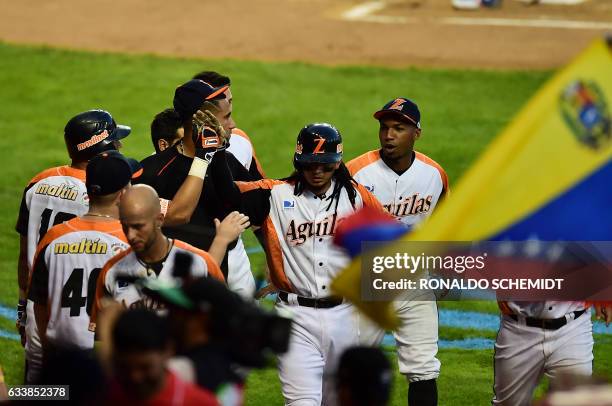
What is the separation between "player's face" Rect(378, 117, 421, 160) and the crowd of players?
0.01m

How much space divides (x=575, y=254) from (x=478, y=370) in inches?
120

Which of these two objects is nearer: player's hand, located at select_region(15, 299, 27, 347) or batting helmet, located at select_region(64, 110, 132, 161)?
batting helmet, located at select_region(64, 110, 132, 161)

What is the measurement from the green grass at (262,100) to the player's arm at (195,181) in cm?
654

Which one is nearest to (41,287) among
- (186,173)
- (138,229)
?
(138,229)

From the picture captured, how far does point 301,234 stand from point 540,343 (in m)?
1.52

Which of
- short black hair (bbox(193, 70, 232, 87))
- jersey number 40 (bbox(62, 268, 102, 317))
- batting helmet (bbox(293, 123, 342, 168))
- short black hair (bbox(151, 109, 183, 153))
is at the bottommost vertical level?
jersey number 40 (bbox(62, 268, 102, 317))

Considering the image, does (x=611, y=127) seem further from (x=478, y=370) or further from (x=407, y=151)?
(x=478, y=370)

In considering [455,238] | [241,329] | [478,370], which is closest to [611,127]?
[455,238]

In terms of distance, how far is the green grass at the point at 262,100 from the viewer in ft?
53.9

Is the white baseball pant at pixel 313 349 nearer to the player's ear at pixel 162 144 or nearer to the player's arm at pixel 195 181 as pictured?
the player's arm at pixel 195 181

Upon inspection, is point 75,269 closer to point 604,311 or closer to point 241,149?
point 241,149

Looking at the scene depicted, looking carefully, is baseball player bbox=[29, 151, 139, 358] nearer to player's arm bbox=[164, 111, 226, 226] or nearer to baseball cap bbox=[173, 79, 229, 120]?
player's arm bbox=[164, 111, 226, 226]

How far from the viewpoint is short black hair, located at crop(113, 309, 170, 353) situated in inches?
171

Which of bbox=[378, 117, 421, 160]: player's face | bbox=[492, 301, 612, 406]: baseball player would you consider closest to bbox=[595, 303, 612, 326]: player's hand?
bbox=[492, 301, 612, 406]: baseball player
